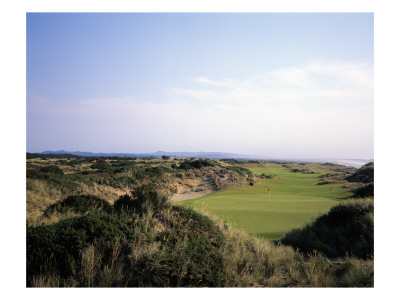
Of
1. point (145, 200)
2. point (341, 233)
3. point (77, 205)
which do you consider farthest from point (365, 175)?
point (145, 200)

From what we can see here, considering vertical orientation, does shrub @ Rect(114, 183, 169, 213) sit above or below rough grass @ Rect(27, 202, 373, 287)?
above

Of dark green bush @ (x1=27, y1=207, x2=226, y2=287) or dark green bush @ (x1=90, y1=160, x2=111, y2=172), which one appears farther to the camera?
dark green bush @ (x1=90, y1=160, x2=111, y2=172)

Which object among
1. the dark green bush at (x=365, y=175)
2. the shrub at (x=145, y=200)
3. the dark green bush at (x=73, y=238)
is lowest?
the dark green bush at (x=365, y=175)

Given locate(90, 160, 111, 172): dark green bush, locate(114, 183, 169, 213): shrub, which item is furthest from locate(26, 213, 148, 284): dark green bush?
locate(90, 160, 111, 172): dark green bush

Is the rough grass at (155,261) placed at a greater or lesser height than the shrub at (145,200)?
lesser

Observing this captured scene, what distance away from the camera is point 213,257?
4.65m

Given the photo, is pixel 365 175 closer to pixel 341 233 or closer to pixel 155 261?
pixel 341 233

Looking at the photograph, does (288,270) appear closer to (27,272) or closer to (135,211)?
(135,211)

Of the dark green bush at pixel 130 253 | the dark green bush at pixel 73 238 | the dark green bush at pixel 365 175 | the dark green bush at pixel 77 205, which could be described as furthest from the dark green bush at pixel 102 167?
the dark green bush at pixel 365 175

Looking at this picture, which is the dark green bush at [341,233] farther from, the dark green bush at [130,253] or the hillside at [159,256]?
the dark green bush at [130,253]

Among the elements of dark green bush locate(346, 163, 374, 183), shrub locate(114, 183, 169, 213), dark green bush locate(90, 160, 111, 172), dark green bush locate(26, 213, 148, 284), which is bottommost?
dark green bush locate(346, 163, 374, 183)

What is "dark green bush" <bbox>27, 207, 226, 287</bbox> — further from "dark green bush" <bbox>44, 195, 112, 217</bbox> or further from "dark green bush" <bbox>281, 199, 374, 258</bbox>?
"dark green bush" <bbox>44, 195, 112, 217</bbox>
